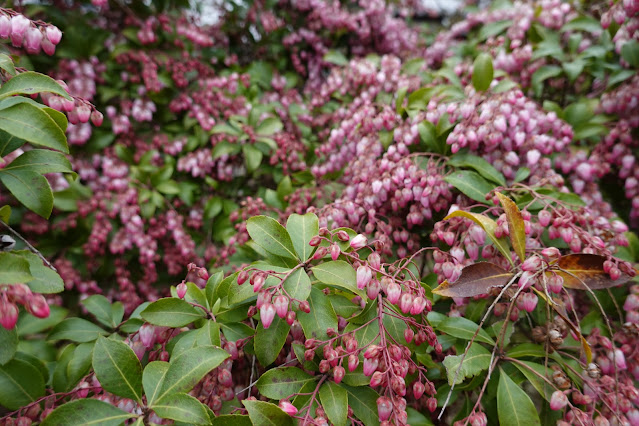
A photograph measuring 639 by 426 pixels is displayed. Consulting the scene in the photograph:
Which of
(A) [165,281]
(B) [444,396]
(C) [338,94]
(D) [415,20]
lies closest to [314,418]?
(B) [444,396]

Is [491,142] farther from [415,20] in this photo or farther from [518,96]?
[415,20]

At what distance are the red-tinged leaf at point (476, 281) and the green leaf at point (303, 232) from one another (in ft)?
1.35

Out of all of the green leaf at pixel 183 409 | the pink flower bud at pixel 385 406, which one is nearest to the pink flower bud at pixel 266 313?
the green leaf at pixel 183 409

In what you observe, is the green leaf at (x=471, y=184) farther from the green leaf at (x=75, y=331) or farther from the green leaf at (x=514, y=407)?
the green leaf at (x=75, y=331)

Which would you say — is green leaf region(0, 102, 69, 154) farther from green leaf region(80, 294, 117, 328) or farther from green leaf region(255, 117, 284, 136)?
green leaf region(255, 117, 284, 136)

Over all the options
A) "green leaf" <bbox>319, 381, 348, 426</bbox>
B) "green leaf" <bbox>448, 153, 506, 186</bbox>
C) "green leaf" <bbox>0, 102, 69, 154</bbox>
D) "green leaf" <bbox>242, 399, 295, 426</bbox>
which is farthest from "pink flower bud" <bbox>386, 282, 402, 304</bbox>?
"green leaf" <bbox>0, 102, 69, 154</bbox>

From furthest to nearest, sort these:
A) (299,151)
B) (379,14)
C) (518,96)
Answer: (379,14)
(299,151)
(518,96)

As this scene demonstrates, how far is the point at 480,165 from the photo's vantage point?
160 centimetres

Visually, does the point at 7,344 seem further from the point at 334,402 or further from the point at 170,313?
the point at 334,402

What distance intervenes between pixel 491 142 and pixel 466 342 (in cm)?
82

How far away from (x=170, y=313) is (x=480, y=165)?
1333 millimetres

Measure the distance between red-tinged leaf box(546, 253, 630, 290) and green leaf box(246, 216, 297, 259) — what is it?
84cm

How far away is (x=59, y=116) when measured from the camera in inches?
49.6

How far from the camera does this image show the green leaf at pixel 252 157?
7.45 feet
